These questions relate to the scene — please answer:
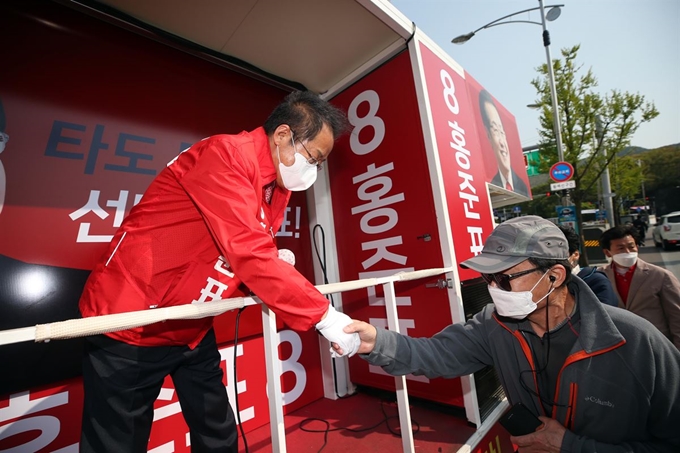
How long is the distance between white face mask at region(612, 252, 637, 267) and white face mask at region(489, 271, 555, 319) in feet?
6.86

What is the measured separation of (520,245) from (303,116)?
106 cm

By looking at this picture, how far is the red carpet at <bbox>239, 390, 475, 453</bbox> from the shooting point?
209cm

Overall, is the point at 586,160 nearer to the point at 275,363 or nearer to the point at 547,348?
the point at 547,348

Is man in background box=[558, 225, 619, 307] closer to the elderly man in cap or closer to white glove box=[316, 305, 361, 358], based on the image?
the elderly man in cap

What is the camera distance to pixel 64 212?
1800 mm

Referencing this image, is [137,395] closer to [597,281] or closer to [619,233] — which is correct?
[597,281]

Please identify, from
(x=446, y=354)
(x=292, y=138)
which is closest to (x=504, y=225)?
(x=446, y=354)

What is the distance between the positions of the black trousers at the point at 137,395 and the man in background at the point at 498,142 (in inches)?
148

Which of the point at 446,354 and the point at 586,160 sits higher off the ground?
the point at 586,160

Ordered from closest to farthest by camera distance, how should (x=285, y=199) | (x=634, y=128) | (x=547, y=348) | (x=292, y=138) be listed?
(x=547, y=348) → (x=292, y=138) → (x=285, y=199) → (x=634, y=128)

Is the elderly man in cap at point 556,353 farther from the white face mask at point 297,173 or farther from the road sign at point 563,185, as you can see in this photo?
the road sign at point 563,185

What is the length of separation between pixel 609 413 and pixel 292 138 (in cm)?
160

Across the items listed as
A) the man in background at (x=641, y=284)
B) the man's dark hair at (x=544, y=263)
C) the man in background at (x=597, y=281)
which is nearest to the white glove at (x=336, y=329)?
the man's dark hair at (x=544, y=263)

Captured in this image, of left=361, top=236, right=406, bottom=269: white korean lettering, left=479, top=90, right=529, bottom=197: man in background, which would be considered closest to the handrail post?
left=361, top=236, right=406, bottom=269: white korean lettering
